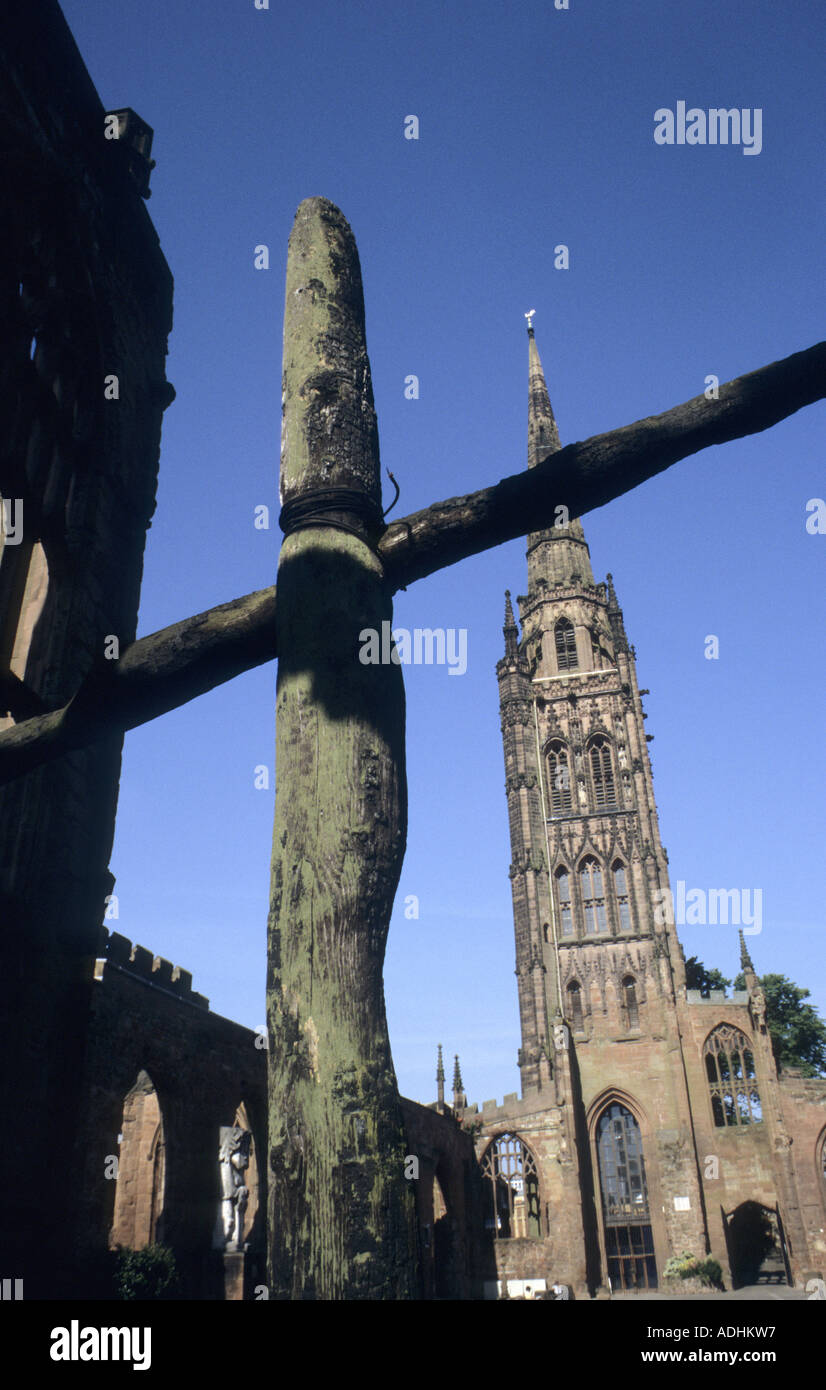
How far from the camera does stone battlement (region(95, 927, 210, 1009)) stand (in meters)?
13.8

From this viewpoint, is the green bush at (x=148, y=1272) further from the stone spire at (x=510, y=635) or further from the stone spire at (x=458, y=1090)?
the stone spire at (x=510, y=635)

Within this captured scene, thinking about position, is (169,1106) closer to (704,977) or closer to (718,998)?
(718,998)

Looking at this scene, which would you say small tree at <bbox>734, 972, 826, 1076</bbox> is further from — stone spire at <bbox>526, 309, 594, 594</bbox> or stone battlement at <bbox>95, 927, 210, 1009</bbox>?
stone battlement at <bbox>95, 927, 210, 1009</bbox>

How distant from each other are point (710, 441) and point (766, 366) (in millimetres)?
300

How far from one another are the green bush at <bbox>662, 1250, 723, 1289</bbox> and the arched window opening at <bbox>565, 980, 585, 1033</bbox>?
11416 mm

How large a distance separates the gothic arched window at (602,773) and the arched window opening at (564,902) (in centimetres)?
436

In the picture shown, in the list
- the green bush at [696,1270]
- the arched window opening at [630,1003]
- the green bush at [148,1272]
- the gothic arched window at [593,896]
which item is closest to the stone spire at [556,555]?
the gothic arched window at [593,896]

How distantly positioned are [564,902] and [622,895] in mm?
3188

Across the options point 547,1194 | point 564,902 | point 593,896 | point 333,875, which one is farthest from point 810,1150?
point 333,875

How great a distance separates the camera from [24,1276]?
263 inches

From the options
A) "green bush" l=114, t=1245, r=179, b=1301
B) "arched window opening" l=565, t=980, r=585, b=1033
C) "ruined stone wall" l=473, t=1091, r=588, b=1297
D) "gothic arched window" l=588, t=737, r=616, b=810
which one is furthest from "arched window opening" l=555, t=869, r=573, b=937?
"green bush" l=114, t=1245, r=179, b=1301

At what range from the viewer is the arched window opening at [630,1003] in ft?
162
